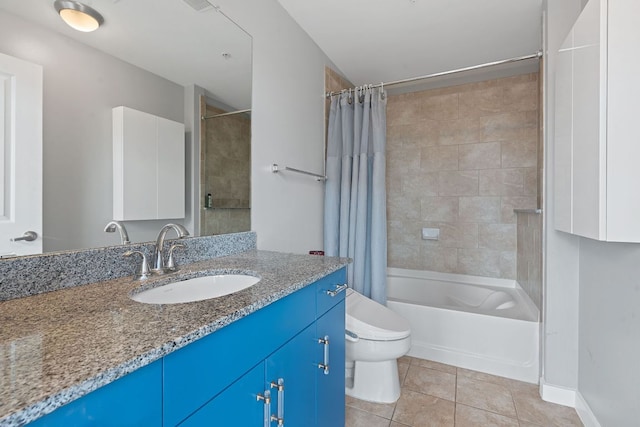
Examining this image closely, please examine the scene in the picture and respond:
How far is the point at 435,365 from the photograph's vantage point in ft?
6.96

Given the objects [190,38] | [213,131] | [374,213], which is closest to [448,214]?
[374,213]

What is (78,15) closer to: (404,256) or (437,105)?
(437,105)

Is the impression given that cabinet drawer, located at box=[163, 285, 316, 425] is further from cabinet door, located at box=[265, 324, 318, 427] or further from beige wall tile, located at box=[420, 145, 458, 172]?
beige wall tile, located at box=[420, 145, 458, 172]

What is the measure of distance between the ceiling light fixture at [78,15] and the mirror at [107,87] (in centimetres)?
2

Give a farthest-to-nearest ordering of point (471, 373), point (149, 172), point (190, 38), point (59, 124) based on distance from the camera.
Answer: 1. point (471, 373)
2. point (190, 38)
3. point (149, 172)
4. point (59, 124)

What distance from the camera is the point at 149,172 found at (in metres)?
1.13

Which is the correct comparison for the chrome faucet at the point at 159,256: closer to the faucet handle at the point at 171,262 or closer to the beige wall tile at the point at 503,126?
the faucet handle at the point at 171,262

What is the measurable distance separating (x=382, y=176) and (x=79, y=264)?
5.87 feet

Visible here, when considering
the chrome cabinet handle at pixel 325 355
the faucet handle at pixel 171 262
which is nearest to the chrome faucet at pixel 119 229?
the faucet handle at pixel 171 262

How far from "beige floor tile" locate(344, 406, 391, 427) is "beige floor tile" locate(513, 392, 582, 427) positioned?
73 cm

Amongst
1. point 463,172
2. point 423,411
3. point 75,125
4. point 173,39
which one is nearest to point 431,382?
point 423,411

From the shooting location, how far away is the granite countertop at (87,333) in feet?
1.28

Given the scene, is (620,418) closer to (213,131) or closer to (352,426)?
(352,426)

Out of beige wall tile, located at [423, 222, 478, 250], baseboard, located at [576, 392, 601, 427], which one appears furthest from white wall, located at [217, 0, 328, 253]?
baseboard, located at [576, 392, 601, 427]
